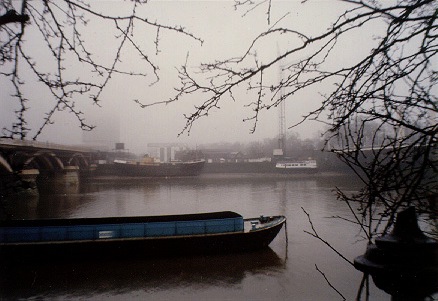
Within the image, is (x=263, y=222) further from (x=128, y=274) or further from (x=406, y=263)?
(x=406, y=263)

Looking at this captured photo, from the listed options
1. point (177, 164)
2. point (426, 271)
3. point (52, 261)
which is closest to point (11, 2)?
point (426, 271)

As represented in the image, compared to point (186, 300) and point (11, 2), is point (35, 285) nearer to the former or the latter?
point (186, 300)

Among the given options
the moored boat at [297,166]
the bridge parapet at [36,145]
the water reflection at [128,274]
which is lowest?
the water reflection at [128,274]

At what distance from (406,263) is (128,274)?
12.3 meters

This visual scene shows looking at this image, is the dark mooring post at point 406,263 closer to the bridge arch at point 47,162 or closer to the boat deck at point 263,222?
the boat deck at point 263,222

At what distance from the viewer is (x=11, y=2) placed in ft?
9.34

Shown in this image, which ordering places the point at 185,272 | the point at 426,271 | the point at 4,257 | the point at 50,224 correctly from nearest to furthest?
the point at 426,271 < the point at 185,272 < the point at 4,257 < the point at 50,224

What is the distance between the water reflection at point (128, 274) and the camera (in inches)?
430

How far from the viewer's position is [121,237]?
44.8 ft

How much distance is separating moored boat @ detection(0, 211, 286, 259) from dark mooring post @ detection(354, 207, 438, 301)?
497 inches

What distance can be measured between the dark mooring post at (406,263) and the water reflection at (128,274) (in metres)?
10.2

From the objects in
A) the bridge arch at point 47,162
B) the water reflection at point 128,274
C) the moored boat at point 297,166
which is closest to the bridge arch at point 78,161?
the bridge arch at point 47,162

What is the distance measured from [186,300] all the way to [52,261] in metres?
6.87

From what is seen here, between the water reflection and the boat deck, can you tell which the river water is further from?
the boat deck
